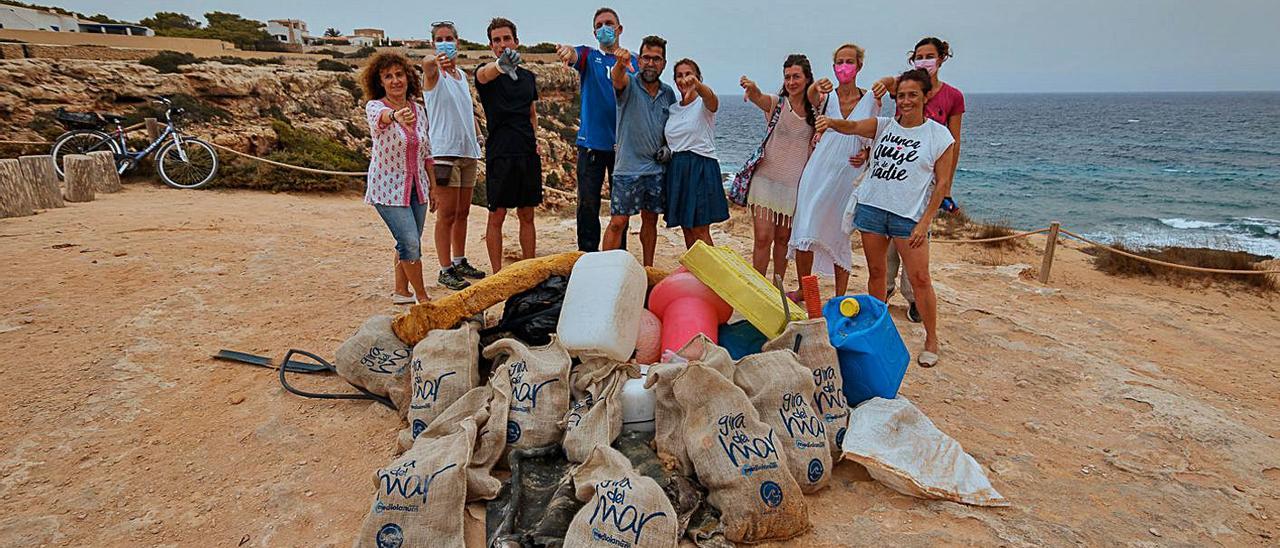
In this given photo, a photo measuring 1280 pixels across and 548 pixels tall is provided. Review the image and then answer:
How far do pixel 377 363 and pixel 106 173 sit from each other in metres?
8.27

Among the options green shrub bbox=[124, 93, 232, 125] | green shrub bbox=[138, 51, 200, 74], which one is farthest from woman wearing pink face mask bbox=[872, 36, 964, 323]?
green shrub bbox=[138, 51, 200, 74]

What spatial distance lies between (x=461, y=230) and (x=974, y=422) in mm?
3824

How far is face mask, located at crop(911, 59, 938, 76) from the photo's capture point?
3.90m

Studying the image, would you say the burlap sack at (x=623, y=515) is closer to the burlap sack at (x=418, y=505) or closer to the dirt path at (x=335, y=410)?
the burlap sack at (x=418, y=505)

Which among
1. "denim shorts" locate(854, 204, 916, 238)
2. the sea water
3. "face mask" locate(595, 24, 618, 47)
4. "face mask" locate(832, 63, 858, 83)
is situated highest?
"face mask" locate(595, 24, 618, 47)

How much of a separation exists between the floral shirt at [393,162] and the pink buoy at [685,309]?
172 cm

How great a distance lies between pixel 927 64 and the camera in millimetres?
3896

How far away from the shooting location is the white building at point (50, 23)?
2892cm

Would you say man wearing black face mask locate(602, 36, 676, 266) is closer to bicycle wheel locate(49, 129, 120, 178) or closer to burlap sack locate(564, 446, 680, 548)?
burlap sack locate(564, 446, 680, 548)

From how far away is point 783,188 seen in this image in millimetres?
4457

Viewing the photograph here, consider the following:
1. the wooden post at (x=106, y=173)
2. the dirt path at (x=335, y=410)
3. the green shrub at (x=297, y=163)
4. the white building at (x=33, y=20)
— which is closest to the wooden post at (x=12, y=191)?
the dirt path at (x=335, y=410)

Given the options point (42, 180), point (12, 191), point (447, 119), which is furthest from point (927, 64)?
point (42, 180)

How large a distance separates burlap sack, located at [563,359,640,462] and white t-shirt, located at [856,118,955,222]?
1.83 m

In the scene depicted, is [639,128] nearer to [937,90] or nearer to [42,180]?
[937,90]
